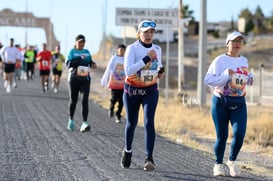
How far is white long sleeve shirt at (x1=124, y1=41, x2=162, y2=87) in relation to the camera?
879 centimetres

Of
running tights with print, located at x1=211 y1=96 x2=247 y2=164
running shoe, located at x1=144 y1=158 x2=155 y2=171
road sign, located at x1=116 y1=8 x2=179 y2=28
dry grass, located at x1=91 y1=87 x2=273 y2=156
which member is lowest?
dry grass, located at x1=91 y1=87 x2=273 y2=156

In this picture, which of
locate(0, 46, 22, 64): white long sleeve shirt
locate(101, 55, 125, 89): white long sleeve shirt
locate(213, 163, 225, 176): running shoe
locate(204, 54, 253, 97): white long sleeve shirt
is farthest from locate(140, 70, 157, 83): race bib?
locate(0, 46, 22, 64): white long sleeve shirt

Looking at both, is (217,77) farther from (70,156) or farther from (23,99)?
(23,99)

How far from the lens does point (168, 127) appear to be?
1481 centimetres

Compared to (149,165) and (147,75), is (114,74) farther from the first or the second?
(149,165)

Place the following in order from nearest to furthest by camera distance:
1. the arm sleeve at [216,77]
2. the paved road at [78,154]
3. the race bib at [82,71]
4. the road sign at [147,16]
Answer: the paved road at [78,154]
the arm sleeve at [216,77]
the race bib at [82,71]
the road sign at [147,16]

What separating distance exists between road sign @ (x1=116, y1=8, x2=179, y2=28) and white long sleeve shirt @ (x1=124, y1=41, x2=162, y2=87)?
43.6ft

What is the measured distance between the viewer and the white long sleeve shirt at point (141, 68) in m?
8.79

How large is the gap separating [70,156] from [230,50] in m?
2.88

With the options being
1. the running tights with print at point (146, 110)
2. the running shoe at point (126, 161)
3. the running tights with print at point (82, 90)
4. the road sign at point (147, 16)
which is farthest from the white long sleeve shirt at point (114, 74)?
the running shoe at point (126, 161)

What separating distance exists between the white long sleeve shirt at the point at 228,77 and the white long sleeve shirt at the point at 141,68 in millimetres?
733

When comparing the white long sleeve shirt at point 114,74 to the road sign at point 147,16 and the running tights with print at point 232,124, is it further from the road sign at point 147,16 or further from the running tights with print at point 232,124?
the running tights with print at point 232,124

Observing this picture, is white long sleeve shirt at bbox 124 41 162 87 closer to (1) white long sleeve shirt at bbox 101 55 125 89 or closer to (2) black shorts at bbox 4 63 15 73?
(1) white long sleeve shirt at bbox 101 55 125 89

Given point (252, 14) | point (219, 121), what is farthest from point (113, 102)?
point (252, 14)
